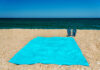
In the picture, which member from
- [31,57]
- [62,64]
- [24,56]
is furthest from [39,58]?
[62,64]

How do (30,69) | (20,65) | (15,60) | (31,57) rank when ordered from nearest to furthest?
(30,69) → (20,65) → (15,60) → (31,57)

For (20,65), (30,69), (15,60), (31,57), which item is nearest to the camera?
(30,69)

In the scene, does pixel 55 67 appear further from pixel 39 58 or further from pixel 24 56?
pixel 24 56

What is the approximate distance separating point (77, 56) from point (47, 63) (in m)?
1.71

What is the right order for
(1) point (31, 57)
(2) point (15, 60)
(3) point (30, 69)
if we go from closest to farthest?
(3) point (30, 69) → (2) point (15, 60) → (1) point (31, 57)

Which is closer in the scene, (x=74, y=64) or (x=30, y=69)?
(x=30, y=69)

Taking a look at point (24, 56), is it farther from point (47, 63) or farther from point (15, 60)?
point (47, 63)

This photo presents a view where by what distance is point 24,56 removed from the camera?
497 centimetres

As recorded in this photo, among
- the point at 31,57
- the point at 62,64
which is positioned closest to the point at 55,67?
the point at 62,64

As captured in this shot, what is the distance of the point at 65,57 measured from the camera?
488 cm

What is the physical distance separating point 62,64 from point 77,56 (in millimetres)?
1179

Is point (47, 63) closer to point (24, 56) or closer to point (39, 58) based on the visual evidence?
point (39, 58)

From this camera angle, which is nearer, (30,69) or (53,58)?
(30,69)

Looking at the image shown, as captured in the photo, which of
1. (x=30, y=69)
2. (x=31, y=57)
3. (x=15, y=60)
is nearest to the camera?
(x=30, y=69)
